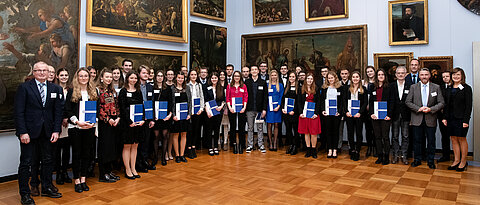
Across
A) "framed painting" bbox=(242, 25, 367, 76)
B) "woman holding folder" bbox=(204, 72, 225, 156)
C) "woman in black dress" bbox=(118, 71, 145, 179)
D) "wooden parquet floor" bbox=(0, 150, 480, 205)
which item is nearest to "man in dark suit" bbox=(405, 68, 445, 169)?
"wooden parquet floor" bbox=(0, 150, 480, 205)

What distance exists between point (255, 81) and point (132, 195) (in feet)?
15.5

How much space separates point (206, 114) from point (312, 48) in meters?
4.77

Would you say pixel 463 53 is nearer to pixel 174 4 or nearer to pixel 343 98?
pixel 343 98

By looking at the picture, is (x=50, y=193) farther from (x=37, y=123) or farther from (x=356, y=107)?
(x=356, y=107)

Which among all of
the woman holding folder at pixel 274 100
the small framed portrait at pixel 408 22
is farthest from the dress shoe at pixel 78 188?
the small framed portrait at pixel 408 22

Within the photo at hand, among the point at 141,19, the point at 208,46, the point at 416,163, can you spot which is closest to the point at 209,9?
the point at 208,46

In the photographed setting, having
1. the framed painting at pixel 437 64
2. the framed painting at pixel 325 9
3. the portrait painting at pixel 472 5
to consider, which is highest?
the framed painting at pixel 325 9

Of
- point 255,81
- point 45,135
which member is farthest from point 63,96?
point 255,81

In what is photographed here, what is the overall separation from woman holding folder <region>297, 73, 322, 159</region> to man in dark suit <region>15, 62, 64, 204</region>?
5.44 m

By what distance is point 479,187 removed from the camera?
5.70 m

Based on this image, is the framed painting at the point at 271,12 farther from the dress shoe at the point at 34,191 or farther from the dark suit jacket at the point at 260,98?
the dress shoe at the point at 34,191

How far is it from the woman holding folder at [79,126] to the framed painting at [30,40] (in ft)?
6.14

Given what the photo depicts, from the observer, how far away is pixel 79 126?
553 centimetres

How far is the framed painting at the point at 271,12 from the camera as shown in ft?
38.0
